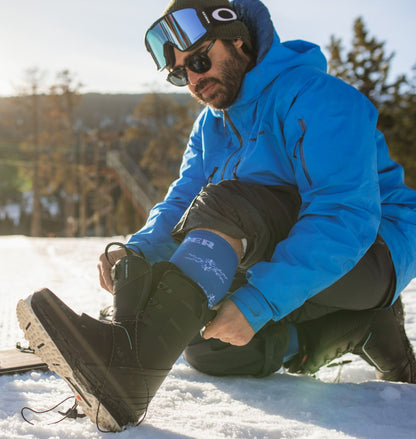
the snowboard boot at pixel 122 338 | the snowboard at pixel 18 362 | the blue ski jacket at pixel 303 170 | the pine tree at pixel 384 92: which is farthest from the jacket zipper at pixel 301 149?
the pine tree at pixel 384 92

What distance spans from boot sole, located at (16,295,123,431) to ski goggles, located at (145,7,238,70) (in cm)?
123

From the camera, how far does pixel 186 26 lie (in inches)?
72.1

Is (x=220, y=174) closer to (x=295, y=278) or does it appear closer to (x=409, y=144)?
(x=295, y=278)

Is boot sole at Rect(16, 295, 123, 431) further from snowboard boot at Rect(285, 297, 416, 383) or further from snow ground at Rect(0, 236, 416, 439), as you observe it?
snowboard boot at Rect(285, 297, 416, 383)

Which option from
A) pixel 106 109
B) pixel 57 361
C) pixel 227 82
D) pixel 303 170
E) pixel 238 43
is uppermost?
pixel 238 43

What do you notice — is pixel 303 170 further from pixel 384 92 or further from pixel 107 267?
pixel 384 92

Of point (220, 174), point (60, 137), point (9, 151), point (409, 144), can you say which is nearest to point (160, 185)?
point (60, 137)

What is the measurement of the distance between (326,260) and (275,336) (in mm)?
474

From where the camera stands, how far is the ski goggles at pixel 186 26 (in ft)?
6.01

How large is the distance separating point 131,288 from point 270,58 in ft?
3.53

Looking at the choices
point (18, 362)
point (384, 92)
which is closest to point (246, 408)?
point (18, 362)

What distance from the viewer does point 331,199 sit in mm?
1396

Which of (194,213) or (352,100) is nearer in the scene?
(194,213)

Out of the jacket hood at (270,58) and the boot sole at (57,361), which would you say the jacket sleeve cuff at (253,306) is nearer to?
the boot sole at (57,361)
